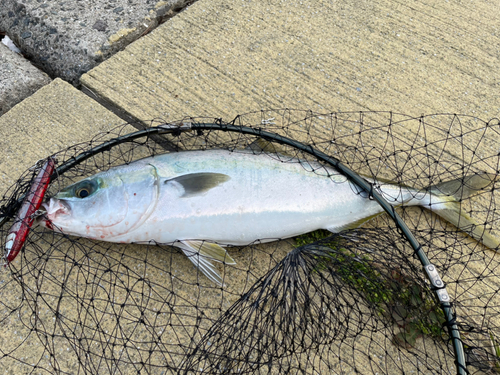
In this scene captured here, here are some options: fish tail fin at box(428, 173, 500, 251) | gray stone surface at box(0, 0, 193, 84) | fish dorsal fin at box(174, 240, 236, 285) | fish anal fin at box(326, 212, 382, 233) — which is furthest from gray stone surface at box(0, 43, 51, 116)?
fish tail fin at box(428, 173, 500, 251)

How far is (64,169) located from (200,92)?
1436 mm

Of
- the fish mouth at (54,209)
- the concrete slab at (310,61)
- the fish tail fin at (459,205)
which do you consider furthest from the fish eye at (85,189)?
the fish tail fin at (459,205)

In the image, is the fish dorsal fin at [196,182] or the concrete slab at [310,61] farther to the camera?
the concrete slab at [310,61]

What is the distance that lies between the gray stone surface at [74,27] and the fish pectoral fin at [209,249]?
226cm

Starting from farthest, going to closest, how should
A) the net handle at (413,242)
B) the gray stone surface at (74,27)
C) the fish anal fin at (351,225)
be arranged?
1. the gray stone surface at (74,27)
2. the fish anal fin at (351,225)
3. the net handle at (413,242)

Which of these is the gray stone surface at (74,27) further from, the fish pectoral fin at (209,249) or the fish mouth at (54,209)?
the fish pectoral fin at (209,249)

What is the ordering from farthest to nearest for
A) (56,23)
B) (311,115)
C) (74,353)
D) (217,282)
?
1. (56,23)
2. (311,115)
3. (217,282)
4. (74,353)

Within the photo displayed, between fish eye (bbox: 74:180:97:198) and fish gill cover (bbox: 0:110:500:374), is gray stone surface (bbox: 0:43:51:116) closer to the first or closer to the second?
fish gill cover (bbox: 0:110:500:374)

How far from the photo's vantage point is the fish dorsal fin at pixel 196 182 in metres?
2.62

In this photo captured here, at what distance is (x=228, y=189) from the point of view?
265cm

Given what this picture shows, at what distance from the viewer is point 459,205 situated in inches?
116

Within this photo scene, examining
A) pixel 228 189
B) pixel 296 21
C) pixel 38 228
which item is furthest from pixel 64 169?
pixel 296 21

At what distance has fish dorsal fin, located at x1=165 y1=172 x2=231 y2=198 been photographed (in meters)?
2.62

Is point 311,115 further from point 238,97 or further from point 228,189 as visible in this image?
point 228,189
